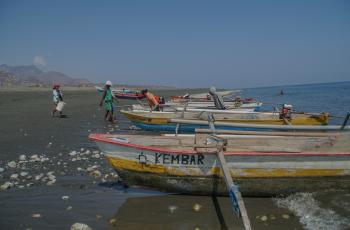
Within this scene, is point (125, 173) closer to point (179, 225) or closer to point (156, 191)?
point (156, 191)

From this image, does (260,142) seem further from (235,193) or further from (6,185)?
(6,185)

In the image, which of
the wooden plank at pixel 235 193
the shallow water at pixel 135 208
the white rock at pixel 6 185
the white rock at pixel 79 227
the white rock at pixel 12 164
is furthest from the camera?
the white rock at pixel 12 164

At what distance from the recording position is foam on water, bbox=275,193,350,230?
657cm

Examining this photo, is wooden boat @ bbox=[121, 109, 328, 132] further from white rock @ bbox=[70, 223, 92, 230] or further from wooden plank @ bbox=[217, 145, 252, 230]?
white rock @ bbox=[70, 223, 92, 230]

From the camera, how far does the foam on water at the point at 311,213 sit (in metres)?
6.57

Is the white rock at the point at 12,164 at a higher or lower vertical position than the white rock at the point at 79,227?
lower

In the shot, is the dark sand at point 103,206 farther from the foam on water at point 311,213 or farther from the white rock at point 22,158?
the white rock at point 22,158

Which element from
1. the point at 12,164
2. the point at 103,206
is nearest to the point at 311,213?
the point at 103,206

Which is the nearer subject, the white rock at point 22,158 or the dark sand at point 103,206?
the dark sand at point 103,206

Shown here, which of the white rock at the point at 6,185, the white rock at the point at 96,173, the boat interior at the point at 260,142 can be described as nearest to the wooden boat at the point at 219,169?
the boat interior at the point at 260,142

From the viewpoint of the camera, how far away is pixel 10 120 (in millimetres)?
22375

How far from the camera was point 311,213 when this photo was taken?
7.12 meters

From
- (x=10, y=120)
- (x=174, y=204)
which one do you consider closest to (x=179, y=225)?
(x=174, y=204)

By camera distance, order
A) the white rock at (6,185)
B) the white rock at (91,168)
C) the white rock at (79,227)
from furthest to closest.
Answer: the white rock at (91,168), the white rock at (6,185), the white rock at (79,227)
